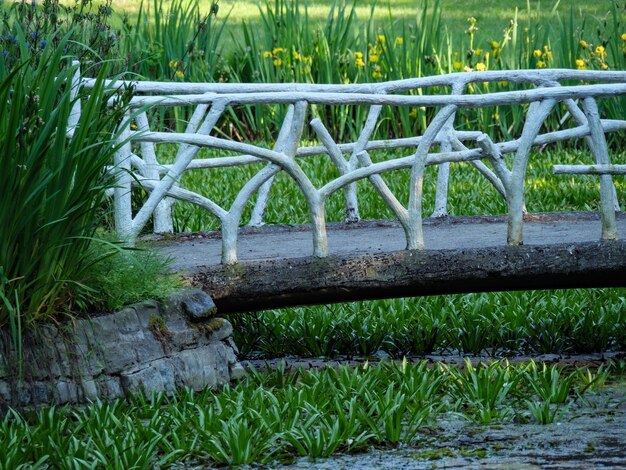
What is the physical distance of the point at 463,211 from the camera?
8.27 meters

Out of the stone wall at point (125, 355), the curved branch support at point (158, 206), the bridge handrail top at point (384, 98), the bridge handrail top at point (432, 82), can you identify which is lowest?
the stone wall at point (125, 355)

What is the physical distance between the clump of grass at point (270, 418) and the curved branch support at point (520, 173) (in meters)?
0.61

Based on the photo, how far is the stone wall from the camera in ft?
14.1

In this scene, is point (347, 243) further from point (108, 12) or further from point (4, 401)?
point (4, 401)

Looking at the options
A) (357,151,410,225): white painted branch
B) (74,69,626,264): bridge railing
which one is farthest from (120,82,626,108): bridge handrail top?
(357,151,410,225): white painted branch

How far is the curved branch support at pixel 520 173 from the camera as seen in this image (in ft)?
17.0

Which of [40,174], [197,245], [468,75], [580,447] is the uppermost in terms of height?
[468,75]

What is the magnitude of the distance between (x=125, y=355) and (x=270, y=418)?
65 centimetres

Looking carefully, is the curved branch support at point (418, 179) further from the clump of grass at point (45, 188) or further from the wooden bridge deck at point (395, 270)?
the clump of grass at point (45, 188)

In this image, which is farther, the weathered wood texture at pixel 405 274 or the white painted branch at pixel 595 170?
the white painted branch at pixel 595 170

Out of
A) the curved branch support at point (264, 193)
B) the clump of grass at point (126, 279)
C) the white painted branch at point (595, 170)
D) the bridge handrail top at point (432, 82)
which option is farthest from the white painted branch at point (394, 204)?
the clump of grass at point (126, 279)

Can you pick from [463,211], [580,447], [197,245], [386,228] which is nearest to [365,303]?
[386,228]

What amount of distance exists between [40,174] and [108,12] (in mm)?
1378

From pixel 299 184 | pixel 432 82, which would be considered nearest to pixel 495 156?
pixel 299 184
